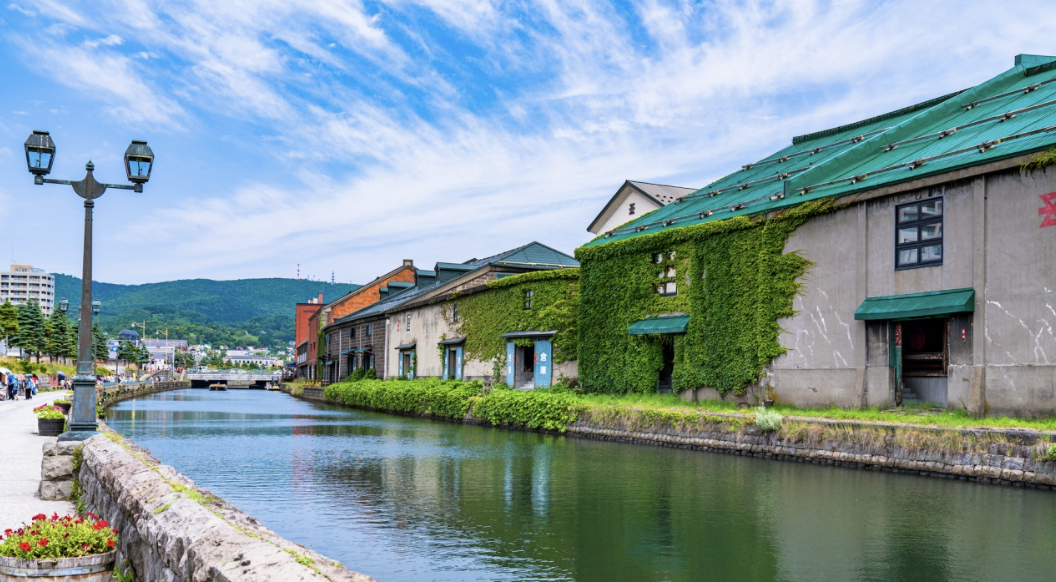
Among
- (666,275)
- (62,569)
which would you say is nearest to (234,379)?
(666,275)

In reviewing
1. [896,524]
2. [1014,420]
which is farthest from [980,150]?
[896,524]

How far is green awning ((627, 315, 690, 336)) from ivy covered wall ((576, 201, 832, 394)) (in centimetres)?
22

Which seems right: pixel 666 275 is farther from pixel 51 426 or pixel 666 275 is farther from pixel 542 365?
pixel 51 426

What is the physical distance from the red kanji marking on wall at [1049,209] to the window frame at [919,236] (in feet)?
7.98

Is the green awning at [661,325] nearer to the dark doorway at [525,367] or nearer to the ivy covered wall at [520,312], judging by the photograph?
the ivy covered wall at [520,312]

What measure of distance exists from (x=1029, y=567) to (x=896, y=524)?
250cm

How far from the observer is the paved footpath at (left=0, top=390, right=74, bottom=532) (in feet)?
35.4

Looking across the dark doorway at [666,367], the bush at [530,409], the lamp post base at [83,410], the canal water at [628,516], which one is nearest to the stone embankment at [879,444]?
the canal water at [628,516]

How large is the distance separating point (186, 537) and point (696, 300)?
2459 cm

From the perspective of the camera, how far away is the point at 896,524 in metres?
12.6

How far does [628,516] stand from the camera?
13.4m

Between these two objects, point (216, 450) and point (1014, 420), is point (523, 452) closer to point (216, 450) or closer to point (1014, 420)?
point (216, 450)

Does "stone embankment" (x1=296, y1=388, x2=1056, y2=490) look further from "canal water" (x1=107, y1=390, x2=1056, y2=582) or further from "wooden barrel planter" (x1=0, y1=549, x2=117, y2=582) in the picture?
"wooden barrel planter" (x1=0, y1=549, x2=117, y2=582)

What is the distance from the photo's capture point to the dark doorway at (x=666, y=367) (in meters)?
32.1
